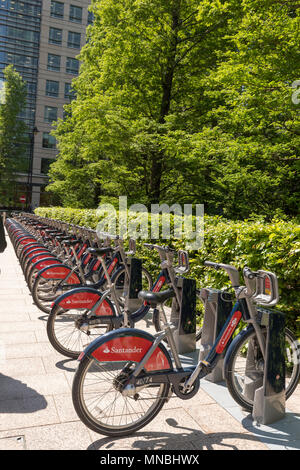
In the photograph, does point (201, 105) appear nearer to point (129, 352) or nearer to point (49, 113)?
point (129, 352)

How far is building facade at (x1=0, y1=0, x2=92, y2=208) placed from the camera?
47.5m

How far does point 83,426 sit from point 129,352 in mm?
708

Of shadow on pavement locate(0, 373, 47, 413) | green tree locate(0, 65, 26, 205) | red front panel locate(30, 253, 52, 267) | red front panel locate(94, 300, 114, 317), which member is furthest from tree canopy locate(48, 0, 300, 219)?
green tree locate(0, 65, 26, 205)

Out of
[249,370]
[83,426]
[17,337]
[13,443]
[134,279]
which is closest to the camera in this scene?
[13,443]

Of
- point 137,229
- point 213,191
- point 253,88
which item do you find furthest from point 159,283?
point 213,191

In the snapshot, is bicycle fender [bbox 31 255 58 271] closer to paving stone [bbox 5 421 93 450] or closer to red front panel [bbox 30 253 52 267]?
red front panel [bbox 30 253 52 267]

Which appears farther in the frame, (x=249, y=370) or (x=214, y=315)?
(x=214, y=315)

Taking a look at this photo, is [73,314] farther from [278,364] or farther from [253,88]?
[253,88]

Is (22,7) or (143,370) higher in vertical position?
(22,7)

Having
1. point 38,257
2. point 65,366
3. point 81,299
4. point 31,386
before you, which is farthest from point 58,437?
point 38,257

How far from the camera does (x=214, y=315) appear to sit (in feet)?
13.3

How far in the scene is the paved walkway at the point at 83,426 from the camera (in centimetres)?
281

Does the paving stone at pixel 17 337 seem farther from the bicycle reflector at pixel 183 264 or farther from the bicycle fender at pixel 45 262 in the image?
the bicycle reflector at pixel 183 264

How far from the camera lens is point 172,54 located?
13.8 meters
